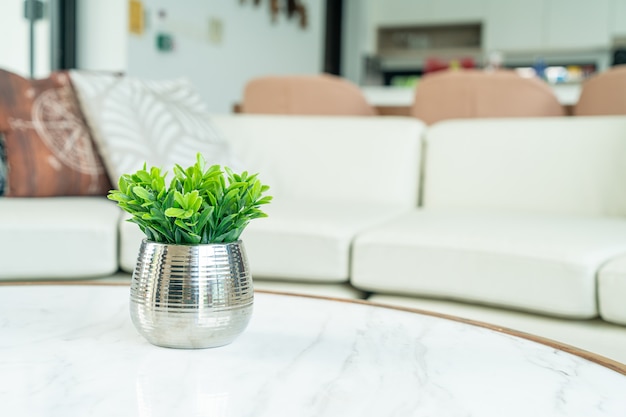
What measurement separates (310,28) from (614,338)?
18.6ft

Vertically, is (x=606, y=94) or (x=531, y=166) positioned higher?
(x=606, y=94)

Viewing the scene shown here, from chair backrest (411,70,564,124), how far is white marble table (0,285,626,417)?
2.10 metres

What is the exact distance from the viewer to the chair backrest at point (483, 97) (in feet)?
9.78

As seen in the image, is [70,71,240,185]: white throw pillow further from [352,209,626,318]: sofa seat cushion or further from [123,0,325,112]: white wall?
[123,0,325,112]: white wall

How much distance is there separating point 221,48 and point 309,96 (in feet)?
7.34

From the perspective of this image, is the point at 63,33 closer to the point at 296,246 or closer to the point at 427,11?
the point at 296,246

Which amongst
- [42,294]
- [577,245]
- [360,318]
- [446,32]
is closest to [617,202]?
[577,245]

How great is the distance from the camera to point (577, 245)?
1686 mm

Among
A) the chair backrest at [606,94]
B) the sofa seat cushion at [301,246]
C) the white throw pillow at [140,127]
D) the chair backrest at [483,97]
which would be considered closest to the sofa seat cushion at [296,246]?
the sofa seat cushion at [301,246]

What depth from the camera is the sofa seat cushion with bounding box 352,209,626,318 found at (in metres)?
1.65

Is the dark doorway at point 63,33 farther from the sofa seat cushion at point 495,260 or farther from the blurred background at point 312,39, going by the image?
the sofa seat cushion at point 495,260

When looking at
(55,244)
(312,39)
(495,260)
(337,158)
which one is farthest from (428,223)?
(312,39)

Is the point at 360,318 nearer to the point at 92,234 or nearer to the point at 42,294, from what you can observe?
the point at 42,294

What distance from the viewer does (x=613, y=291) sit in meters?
1.60
